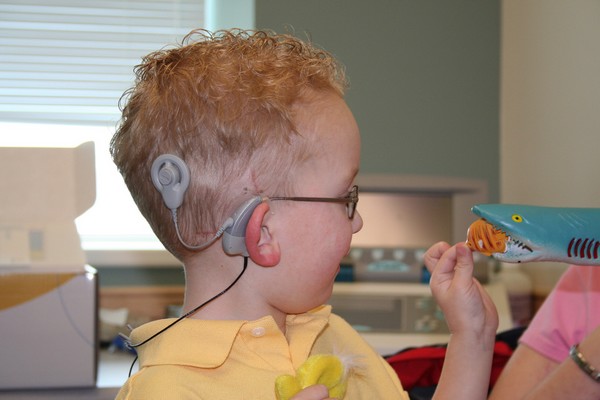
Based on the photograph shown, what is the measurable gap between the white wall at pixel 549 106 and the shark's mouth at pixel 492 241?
116cm

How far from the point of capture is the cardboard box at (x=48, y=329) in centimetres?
151

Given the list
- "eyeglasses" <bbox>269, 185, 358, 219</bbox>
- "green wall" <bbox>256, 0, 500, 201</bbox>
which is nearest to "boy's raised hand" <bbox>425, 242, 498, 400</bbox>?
"eyeglasses" <bbox>269, 185, 358, 219</bbox>

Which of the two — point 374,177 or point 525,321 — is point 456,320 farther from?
point 525,321

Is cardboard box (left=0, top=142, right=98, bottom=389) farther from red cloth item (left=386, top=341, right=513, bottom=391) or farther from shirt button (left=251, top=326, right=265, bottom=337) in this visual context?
shirt button (left=251, top=326, right=265, bottom=337)

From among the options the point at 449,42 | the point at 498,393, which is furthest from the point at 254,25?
the point at 498,393

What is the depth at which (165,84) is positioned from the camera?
84 centimetres

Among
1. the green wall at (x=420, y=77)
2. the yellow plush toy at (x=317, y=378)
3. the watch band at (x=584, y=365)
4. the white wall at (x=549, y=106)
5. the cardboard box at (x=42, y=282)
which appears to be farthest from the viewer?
the green wall at (x=420, y=77)

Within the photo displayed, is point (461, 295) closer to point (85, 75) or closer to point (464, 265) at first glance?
point (464, 265)

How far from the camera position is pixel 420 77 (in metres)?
2.21

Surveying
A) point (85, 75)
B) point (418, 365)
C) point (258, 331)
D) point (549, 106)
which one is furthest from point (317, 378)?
point (549, 106)

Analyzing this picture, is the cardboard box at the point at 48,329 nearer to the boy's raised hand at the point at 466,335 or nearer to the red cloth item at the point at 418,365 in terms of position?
the red cloth item at the point at 418,365

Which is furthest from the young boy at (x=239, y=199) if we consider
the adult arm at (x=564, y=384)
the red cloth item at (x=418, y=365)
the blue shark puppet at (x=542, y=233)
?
the red cloth item at (x=418, y=365)

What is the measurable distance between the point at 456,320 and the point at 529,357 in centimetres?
41

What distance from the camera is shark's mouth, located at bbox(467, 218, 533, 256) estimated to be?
2.70 feet
